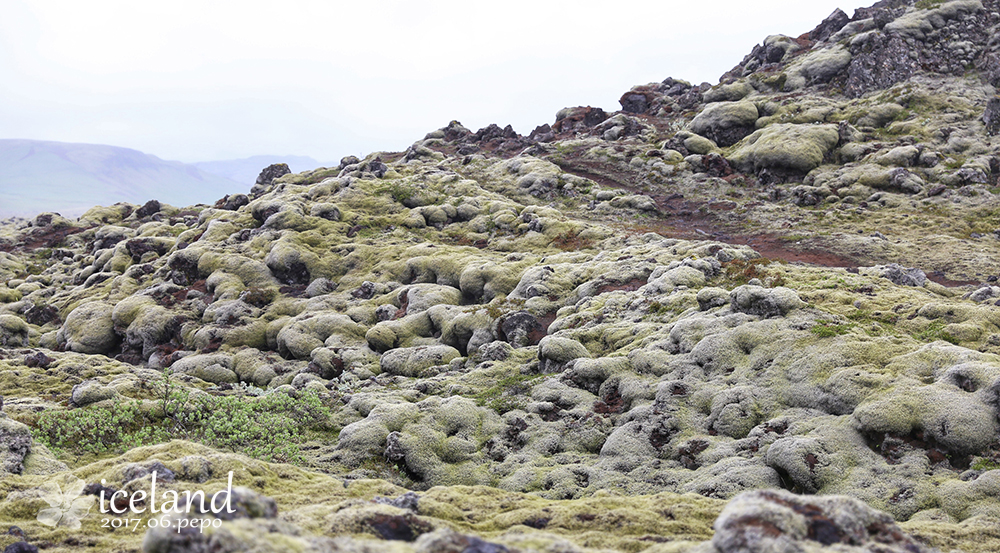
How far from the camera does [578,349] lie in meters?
27.0

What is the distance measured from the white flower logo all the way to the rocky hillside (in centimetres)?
31

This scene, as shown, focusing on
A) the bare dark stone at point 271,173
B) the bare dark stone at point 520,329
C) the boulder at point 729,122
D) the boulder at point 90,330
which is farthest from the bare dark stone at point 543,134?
the boulder at point 90,330

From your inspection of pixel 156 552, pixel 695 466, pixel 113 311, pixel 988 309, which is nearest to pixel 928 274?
pixel 988 309

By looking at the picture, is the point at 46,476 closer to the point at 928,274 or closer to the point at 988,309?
the point at 988,309

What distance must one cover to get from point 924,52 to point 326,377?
286 ft

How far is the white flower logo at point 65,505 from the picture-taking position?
12289 millimetres

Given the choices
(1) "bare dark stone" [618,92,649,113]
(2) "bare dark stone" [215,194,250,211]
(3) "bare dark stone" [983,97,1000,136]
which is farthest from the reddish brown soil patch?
(3) "bare dark stone" [983,97,1000,136]

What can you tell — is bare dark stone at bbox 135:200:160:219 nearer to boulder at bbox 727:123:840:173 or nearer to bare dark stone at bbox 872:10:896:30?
boulder at bbox 727:123:840:173

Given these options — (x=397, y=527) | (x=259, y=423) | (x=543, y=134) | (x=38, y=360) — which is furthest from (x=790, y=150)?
(x=38, y=360)

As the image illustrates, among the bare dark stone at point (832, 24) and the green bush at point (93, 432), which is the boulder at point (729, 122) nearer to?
the bare dark stone at point (832, 24)

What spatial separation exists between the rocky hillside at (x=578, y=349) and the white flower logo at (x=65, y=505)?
307 millimetres

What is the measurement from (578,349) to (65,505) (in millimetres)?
19746

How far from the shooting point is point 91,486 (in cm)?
1309

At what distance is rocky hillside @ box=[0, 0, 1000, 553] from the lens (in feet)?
40.7
